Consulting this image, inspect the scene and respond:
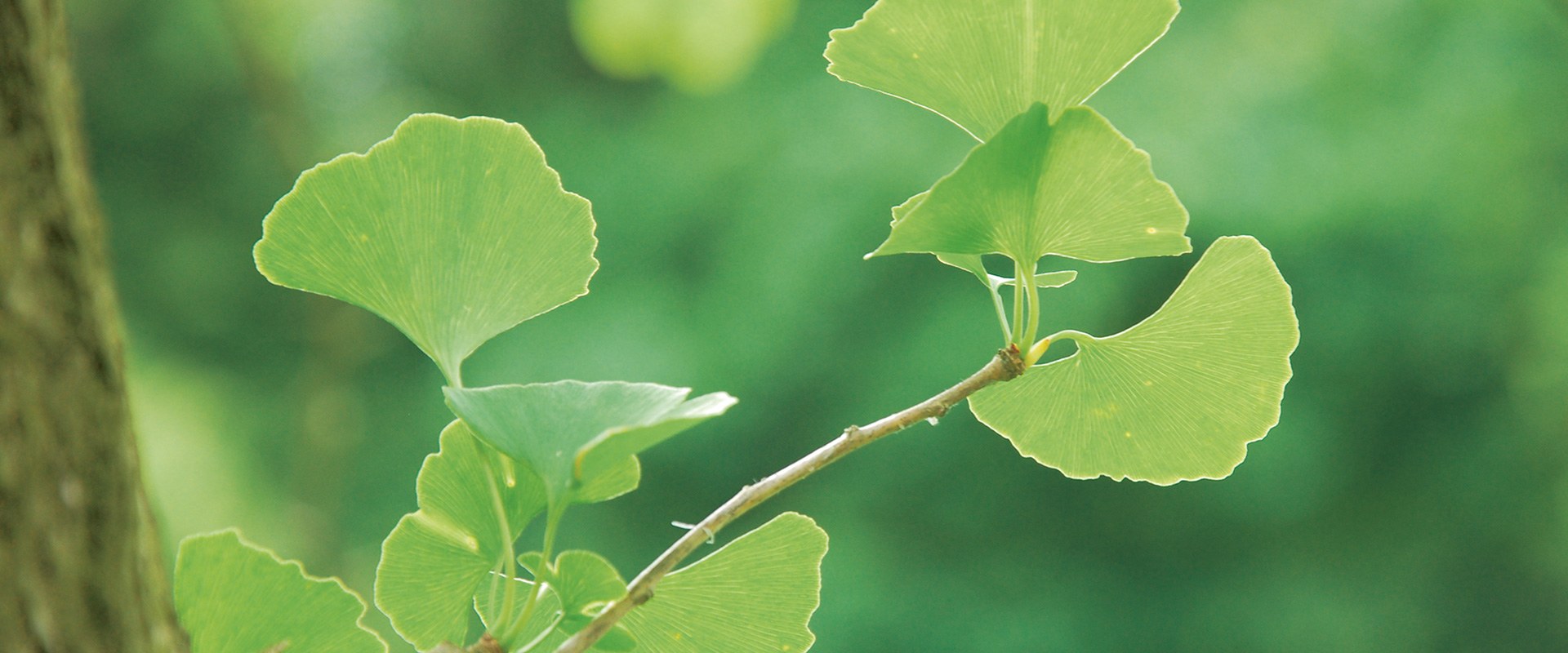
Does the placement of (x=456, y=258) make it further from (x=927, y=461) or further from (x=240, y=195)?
(x=240, y=195)

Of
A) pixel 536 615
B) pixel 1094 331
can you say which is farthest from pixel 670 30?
pixel 536 615

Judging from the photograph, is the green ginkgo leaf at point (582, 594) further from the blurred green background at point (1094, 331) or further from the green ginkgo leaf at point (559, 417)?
the blurred green background at point (1094, 331)

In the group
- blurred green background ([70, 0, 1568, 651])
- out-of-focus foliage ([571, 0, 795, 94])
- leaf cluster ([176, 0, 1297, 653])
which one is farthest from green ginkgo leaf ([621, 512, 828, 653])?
blurred green background ([70, 0, 1568, 651])

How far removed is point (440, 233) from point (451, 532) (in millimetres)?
52

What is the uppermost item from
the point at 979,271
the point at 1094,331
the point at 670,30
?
the point at 979,271

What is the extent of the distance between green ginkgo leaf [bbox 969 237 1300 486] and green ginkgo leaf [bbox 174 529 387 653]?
0.11 metres

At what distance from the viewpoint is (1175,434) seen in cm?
20

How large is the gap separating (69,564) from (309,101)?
2.56m

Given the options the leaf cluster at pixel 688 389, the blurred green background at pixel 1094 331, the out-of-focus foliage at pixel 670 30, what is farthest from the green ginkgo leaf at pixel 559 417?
the blurred green background at pixel 1094 331

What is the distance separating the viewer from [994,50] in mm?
177

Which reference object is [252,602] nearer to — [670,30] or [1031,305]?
[1031,305]

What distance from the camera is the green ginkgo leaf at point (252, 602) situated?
0.18 m

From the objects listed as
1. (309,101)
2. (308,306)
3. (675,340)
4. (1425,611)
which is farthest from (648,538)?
(1425,611)

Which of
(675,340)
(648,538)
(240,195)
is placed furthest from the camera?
(240,195)
